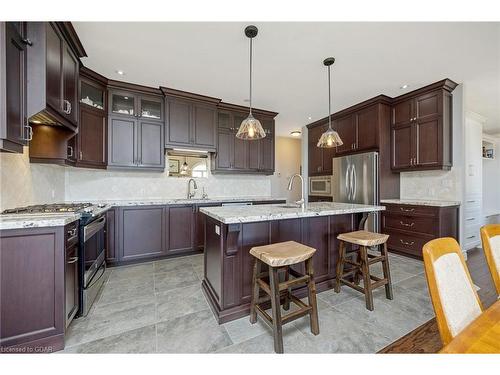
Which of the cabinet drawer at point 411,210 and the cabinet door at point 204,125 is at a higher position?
the cabinet door at point 204,125

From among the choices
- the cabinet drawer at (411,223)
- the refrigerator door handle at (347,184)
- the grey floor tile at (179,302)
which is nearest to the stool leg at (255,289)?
the grey floor tile at (179,302)

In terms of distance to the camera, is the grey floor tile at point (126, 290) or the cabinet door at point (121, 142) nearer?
the grey floor tile at point (126, 290)

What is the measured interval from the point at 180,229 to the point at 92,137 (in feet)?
5.86

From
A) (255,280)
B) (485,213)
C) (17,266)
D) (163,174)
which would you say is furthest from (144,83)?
(485,213)

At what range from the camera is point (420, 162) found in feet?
11.1

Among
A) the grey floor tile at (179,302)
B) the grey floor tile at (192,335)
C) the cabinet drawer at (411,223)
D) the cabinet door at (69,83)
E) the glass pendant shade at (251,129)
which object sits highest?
the cabinet door at (69,83)

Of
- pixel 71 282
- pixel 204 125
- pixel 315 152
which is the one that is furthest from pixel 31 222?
pixel 315 152

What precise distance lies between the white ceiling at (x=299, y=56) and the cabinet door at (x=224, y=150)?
699mm

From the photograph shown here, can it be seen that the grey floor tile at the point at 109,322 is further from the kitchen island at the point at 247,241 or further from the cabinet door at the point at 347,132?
the cabinet door at the point at 347,132

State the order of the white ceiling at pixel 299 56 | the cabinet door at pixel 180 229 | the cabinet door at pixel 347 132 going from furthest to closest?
the cabinet door at pixel 347 132 → the cabinet door at pixel 180 229 → the white ceiling at pixel 299 56

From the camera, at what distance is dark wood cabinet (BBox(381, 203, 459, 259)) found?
3.05 metres

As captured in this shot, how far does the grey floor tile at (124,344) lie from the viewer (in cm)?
148

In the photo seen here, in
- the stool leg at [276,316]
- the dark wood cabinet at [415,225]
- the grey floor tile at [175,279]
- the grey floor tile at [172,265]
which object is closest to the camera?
the stool leg at [276,316]

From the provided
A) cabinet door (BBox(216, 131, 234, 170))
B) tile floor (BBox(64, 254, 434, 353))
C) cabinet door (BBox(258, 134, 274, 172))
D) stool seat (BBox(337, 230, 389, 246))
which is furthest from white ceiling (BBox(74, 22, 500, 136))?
tile floor (BBox(64, 254, 434, 353))
